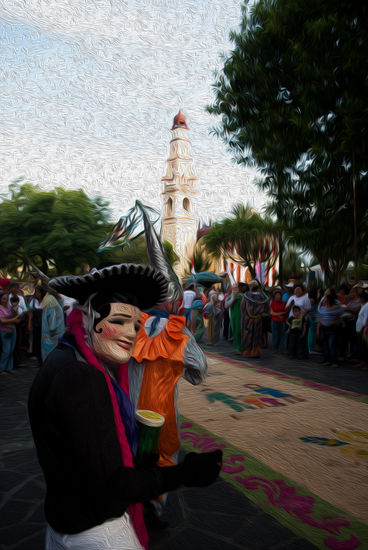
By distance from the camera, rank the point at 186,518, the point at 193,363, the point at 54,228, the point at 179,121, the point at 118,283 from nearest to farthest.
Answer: the point at 118,283
the point at 193,363
the point at 186,518
the point at 54,228
the point at 179,121

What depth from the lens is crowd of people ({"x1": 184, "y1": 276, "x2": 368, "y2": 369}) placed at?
31.5ft

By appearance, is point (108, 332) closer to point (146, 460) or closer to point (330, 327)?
point (146, 460)

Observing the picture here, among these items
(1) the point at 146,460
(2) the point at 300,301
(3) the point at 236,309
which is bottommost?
(1) the point at 146,460

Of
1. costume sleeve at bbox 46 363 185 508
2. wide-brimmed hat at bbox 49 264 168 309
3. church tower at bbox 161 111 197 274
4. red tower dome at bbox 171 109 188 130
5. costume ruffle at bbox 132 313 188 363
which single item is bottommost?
costume sleeve at bbox 46 363 185 508

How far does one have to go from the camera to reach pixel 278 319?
11.4 meters

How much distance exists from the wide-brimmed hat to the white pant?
77 centimetres

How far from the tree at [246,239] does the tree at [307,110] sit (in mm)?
26101

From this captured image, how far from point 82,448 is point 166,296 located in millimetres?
790

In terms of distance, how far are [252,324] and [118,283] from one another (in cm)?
946

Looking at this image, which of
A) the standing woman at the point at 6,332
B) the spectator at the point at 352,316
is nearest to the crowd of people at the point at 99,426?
the standing woman at the point at 6,332

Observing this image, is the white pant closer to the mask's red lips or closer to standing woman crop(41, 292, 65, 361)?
the mask's red lips

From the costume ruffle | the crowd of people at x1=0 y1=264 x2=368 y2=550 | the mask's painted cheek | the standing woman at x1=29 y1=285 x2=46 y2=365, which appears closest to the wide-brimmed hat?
the crowd of people at x1=0 y1=264 x2=368 y2=550

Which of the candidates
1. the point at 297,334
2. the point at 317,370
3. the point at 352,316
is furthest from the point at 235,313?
the point at 317,370

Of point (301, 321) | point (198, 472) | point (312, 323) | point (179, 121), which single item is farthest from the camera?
point (179, 121)
